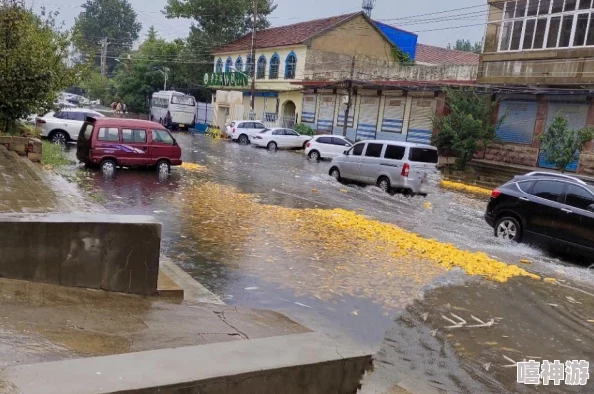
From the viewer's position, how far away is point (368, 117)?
118ft

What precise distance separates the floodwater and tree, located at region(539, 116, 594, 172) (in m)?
8.34

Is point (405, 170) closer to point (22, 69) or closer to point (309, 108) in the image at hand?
point (22, 69)

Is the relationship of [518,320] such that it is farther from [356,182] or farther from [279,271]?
[356,182]

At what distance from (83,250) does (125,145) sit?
12968 mm

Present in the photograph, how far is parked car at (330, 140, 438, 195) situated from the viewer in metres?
18.2

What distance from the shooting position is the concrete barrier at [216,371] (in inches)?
105

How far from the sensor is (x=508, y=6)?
28203 millimetres

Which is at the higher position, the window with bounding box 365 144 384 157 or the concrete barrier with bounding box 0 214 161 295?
the window with bounding box 365 144 384 157

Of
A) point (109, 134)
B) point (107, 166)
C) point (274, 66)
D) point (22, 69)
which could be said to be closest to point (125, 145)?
point (109, 134)

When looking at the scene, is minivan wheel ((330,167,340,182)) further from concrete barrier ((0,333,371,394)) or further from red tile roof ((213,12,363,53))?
red tile roof ((213,12,363,53))

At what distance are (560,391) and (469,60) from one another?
48.1 metres

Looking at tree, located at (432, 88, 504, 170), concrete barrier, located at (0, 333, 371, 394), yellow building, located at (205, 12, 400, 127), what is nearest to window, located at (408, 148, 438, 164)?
tree, located at (432, 88, 504, 170)

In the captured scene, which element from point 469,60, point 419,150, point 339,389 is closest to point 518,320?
point 339,389

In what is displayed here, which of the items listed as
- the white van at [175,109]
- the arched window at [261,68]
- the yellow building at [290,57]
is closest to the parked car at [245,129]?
the yellow building at [290,57]
